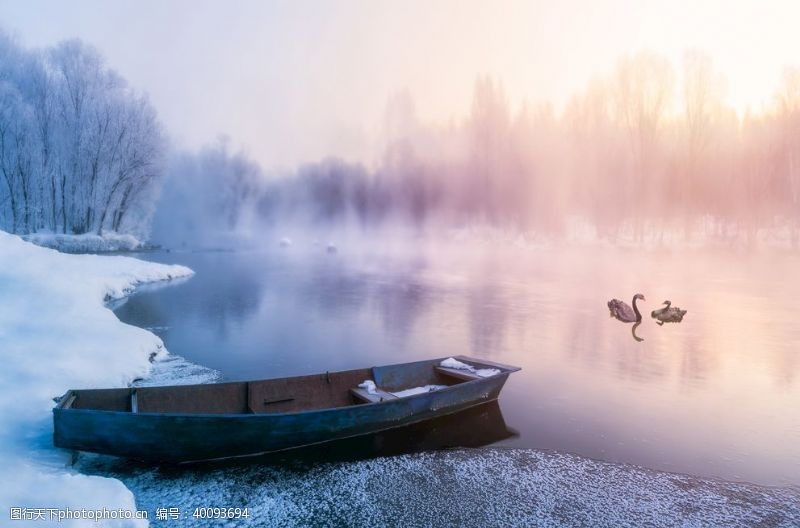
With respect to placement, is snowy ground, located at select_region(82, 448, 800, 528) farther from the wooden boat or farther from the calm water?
the calm water

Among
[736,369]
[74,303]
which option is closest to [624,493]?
[736,369]

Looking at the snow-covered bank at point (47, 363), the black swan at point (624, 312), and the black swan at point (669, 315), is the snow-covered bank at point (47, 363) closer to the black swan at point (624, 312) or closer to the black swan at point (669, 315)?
the black swan at point (624, 312)

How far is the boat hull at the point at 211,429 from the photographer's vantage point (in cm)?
745

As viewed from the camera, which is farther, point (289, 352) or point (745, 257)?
point (745, 257)

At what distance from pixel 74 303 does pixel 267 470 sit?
11.4m

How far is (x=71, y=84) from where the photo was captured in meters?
44.3

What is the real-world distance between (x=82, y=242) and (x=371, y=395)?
44182mm

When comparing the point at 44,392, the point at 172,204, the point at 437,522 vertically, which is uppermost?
the point at 172,204

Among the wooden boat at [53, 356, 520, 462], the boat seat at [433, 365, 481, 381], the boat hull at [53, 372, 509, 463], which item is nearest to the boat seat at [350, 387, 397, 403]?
the wooden boat at [53, 356, 520, 462]

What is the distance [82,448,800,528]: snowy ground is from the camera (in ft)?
22.5

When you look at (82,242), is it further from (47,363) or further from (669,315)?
(669,315)

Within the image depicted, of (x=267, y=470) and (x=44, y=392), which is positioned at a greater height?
(x=44, y=392)

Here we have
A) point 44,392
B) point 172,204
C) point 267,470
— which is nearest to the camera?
point 267,470

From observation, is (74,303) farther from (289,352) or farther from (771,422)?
(771,422)
